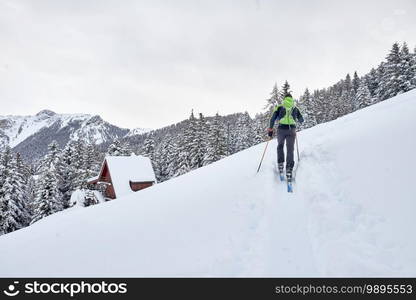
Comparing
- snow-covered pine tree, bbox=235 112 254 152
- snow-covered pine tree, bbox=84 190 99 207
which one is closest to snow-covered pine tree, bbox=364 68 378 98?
snow-covered pine tree, bbox=235 112 254 152

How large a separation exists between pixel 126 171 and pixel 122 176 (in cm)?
118

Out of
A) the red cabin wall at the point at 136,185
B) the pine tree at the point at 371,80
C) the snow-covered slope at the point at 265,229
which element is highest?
the pine tree at the point at 371,80

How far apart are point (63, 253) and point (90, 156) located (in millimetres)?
44020

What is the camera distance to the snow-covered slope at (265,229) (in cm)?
413

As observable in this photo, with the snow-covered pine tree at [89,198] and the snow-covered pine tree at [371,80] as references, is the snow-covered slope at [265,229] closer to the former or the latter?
the snow-covered pine tree at [89,198]

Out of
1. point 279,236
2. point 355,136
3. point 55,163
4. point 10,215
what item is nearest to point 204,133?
point 55,163

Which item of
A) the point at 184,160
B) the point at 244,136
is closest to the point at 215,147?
the point at 184,160

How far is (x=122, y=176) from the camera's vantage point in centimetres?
Answer: 3475

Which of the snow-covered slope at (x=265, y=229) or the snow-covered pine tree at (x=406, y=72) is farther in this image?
the snow-covered pine tree at (x=406, y=72)

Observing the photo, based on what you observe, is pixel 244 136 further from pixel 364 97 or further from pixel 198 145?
pixel 364 97

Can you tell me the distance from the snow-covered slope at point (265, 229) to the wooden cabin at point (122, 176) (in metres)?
28.1

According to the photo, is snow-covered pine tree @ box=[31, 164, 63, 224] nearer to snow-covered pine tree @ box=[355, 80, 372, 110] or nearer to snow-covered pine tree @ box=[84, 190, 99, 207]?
snow-covered pine tree @ box=[84, 190, 99, 207]

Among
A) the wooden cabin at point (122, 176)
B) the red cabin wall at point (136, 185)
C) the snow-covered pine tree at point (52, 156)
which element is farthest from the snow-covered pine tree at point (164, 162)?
the snow-covered pine tree at point (52, 156)

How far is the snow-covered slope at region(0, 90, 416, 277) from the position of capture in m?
4.13
